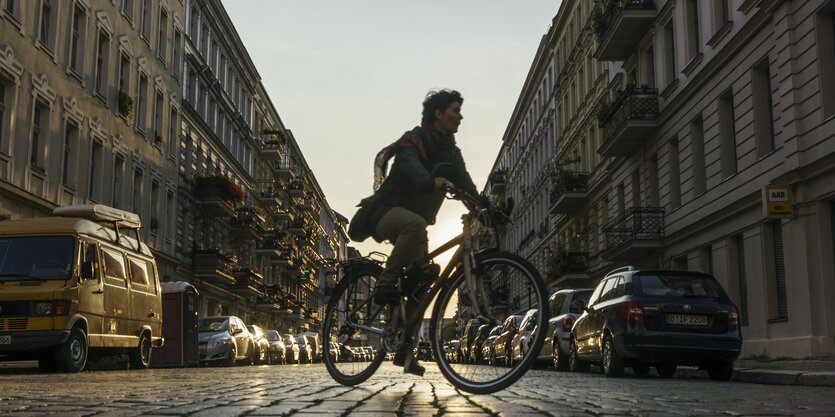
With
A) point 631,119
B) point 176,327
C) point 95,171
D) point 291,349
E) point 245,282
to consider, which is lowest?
point 291,349

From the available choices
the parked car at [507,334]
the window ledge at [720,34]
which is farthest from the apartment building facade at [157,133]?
the parked car at [507,334]

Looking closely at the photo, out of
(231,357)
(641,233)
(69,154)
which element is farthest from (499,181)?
(231,357)

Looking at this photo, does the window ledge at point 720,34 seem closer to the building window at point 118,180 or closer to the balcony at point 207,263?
the building window at point 118,180

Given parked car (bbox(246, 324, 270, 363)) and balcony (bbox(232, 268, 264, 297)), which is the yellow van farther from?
balcony (bbox(232, 268, 264, 297))

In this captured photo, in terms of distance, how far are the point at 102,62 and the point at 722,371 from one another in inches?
949

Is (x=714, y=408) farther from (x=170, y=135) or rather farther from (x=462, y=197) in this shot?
(x=170, y=135)

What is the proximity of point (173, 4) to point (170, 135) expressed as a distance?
5417mm

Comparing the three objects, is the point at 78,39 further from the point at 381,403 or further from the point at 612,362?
the point at 381,403

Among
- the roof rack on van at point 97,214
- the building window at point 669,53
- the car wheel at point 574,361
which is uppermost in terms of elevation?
the building window at point 669,53

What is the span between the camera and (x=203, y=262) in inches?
1730

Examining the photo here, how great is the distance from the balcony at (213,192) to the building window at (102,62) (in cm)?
1366

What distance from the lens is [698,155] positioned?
2711 centimetres

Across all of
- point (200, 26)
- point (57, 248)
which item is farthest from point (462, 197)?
point (200, 26)

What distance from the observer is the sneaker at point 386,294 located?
7.36 metres
